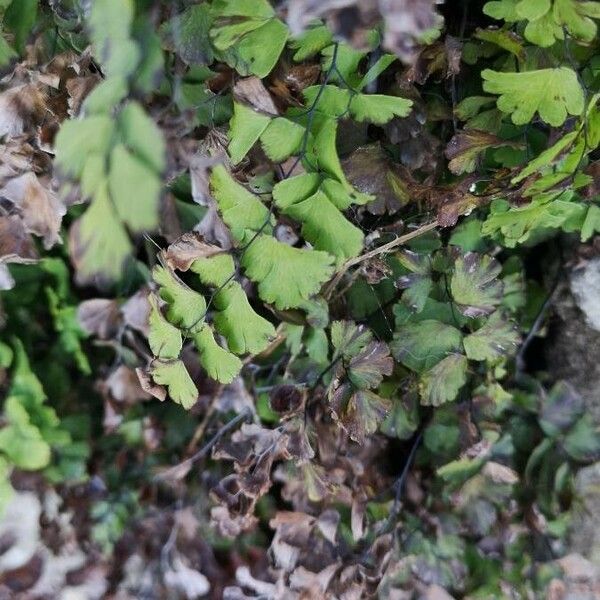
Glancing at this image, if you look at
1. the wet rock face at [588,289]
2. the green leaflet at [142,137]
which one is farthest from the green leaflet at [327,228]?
the wet rock face at [588,289]

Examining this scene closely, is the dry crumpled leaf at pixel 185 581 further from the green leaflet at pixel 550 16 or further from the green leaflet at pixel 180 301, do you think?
the green leaflet at pixel 550 16

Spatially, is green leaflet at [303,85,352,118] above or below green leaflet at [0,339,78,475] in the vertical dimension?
above

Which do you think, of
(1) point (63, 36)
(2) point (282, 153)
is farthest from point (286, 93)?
(1) point (63, 36)

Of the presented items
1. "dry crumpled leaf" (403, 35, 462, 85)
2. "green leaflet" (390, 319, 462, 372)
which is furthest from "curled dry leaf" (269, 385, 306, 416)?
"dry crumpled leaf" (403, 35, 462, 85)

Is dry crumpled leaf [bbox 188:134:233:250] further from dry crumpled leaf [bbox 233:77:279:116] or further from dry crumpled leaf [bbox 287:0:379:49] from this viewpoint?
dry crumpled leaf [bbox 287:0:379:49]

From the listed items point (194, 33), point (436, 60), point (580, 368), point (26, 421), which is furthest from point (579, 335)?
point (26, 421)

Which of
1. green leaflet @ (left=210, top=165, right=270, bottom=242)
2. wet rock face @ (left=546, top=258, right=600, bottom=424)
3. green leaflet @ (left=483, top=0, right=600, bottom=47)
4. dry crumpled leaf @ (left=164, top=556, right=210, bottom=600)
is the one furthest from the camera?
dry crumpled leaf @ (left=164, top=556, right=210, bottom=600)
